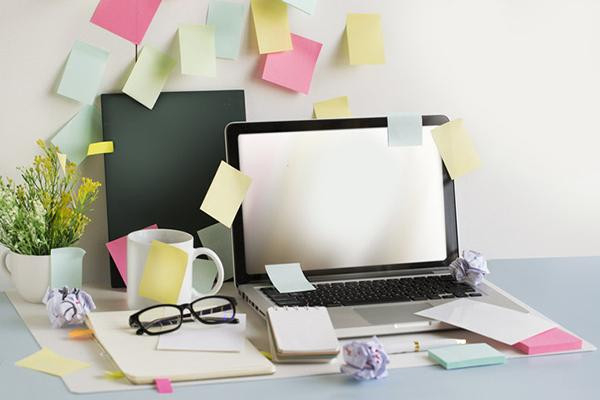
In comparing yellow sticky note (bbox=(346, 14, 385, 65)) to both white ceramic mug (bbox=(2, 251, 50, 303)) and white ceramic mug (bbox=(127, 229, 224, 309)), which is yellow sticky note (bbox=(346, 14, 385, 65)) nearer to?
white ceramic mug (bbox=(127, 229, 224, 309))

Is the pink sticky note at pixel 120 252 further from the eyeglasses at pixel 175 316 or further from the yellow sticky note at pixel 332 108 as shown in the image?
the yellow sticky note at pixel 332 108

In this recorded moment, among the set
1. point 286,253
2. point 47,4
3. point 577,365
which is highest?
point 47,4

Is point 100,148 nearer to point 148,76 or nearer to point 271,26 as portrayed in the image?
point 148,76

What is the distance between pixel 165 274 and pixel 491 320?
17.3 inches

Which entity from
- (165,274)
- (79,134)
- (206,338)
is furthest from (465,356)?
(79,134)

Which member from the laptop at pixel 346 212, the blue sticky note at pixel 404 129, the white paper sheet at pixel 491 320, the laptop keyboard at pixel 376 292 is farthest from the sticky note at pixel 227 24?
the white paper sheet at pixel 491 320

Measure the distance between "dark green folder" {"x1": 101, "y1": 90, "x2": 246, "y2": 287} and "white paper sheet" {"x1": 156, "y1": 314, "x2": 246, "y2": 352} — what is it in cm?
28

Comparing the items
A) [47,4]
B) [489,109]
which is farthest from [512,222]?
[47,4]

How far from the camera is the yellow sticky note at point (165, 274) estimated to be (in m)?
1.33

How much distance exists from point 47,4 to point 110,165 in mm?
250

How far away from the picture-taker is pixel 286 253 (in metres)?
1.46

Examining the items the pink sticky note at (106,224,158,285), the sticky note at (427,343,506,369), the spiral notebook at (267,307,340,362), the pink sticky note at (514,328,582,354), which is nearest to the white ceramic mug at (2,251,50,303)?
the pink sticky note at (106,224,158,285)

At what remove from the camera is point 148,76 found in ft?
4.81

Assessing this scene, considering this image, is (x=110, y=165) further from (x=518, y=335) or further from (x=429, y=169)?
(x=518, y=335)
